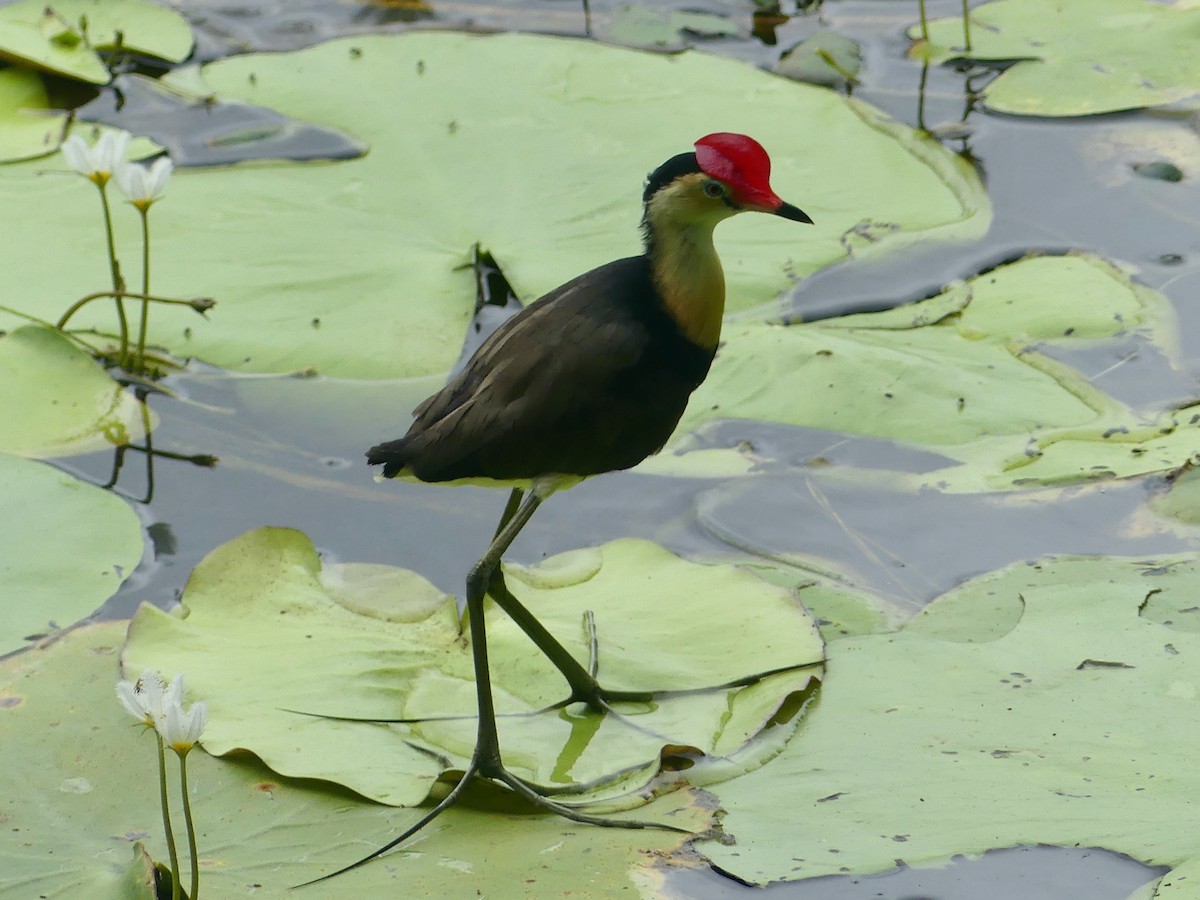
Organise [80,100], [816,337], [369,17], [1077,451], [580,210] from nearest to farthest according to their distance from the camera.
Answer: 1. [1077,451]
2. [816,337]
3. [580,210]
4. [80,100]
5. [369,17]

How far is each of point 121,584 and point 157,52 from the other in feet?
9.06

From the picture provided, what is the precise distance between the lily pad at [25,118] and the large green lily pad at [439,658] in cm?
211

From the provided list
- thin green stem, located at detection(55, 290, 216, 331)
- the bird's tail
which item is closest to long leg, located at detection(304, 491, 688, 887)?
the bird's tail

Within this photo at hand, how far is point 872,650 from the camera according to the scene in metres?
2.90

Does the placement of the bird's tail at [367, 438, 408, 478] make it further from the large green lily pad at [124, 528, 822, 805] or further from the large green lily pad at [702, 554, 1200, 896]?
the large green lily pad at [702, 554, 1200, 896]

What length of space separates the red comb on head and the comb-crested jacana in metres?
0.02

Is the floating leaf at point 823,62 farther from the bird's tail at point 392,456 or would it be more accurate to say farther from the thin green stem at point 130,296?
the bird's tail at point 392,456

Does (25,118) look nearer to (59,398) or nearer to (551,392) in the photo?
(59,398)

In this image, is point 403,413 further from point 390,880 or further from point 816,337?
point 390,880

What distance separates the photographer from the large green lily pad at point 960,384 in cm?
346

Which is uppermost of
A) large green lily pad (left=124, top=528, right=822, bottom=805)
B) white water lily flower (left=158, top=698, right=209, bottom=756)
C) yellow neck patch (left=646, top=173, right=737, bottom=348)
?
yellow neck patch (left=646, top=173, right=737, bottom=348)

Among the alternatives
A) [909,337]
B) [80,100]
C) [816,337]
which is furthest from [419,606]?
[80,100]

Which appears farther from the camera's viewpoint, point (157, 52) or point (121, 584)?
point (157, 52)

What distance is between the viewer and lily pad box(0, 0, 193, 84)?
16.3 ft
